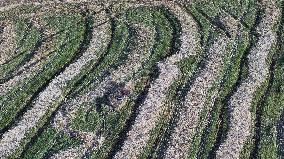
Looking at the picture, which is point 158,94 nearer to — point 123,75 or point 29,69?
point 123,75

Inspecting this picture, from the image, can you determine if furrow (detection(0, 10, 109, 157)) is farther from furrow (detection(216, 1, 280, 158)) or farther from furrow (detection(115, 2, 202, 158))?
furrow (detection(216, 1, 280, 158))

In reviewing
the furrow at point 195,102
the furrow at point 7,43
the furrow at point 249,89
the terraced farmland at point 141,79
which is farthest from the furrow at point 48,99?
the furrow at point 249,89

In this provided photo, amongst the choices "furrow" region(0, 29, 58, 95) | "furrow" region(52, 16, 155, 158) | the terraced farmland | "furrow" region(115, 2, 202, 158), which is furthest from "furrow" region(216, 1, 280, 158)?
→ "furrow" region(0, 29, 58, 95)

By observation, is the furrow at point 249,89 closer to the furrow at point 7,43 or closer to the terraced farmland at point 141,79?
the terraced farmland at point 141,79

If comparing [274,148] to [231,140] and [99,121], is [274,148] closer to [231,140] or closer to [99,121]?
[231,140]

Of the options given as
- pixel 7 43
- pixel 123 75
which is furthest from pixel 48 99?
pixel 7 43

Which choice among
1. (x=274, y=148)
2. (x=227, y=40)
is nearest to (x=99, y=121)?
(x=274, y=148)

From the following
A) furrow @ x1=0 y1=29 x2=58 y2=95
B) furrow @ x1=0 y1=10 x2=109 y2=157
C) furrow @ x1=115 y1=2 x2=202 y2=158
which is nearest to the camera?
furrow @ x1=115 y1=2 x2=202 y2=158
